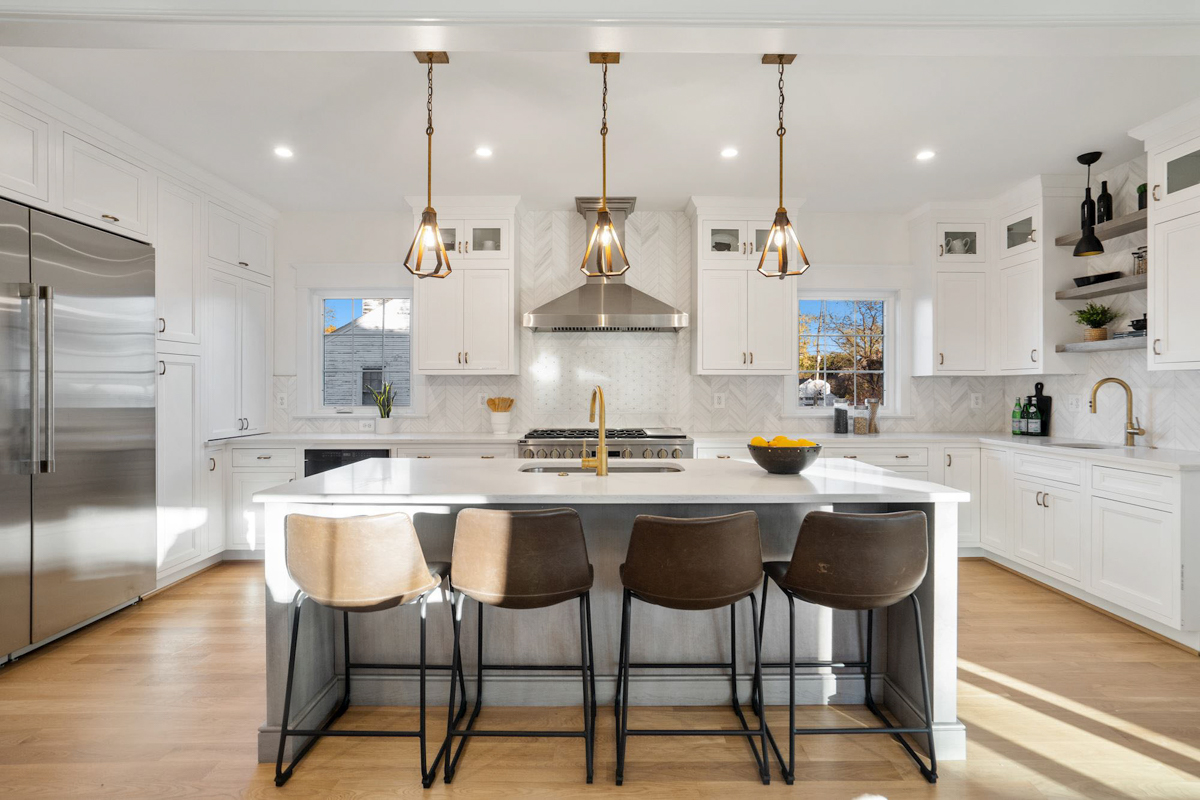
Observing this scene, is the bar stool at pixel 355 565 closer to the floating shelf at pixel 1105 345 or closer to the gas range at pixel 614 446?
the gas range at pixel 614 446

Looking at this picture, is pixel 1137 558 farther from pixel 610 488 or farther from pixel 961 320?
pixel 610 488

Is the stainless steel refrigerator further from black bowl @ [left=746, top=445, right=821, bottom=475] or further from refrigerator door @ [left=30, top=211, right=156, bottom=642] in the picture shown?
black bowl @ [left=746, top=445, right=821, bottom=475]

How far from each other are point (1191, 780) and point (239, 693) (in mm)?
3327

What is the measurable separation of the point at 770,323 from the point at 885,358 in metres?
1.21

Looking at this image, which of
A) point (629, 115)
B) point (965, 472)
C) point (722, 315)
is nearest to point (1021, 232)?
point (965, 472)

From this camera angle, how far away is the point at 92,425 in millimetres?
3074

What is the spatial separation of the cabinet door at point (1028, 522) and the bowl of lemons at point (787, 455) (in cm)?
233

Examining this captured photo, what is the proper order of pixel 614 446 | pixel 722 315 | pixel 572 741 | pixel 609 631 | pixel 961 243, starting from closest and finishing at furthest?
1. pixel 572 741
2. pixel 609 631
3. pixel 614 446
4. pixel 722 315
5. pixel 961 243

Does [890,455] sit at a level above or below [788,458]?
below

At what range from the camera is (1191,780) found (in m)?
1.96

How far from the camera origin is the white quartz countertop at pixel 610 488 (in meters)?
2.08

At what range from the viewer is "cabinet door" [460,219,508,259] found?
15.1 feet

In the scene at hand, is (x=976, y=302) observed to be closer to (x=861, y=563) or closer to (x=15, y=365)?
(x=861, y=563)

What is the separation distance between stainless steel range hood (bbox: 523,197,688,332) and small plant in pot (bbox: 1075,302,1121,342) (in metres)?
2.51
